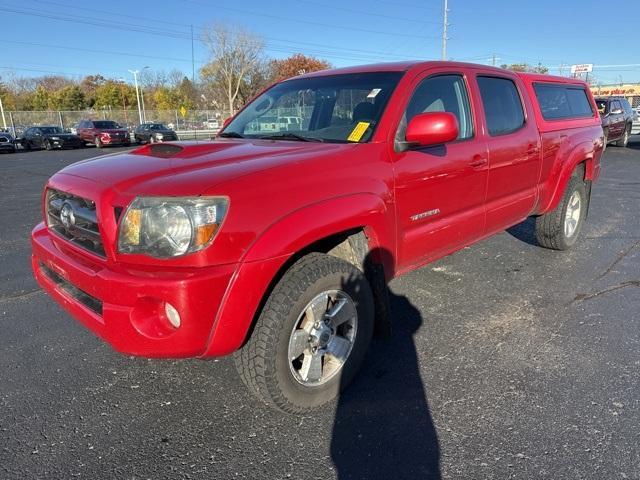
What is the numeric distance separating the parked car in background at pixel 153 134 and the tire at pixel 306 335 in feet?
91.8

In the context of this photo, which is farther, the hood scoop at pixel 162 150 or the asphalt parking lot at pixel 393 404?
the hood scoop at pixel 162 150

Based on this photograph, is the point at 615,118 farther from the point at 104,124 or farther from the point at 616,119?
the point at 104,124

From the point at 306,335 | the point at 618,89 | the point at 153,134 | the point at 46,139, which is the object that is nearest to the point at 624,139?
the point at 306,335

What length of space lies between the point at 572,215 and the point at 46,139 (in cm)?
2808

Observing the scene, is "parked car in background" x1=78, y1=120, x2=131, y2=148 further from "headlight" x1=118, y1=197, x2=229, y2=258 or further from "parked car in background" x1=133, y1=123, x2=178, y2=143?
"headlight" x1=118, y1=197, x2=229, y2=258

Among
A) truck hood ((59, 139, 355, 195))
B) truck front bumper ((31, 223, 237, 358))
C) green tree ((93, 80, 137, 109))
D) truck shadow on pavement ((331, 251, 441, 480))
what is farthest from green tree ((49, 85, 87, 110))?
truck shadow on pavement ((331, 251, 441, 480))

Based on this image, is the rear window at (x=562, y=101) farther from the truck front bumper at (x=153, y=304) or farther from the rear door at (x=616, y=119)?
the rear door at (x=616, y=119)

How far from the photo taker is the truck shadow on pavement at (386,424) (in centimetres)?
219

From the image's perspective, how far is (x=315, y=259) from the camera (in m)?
2.50

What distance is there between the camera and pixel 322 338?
258 cm

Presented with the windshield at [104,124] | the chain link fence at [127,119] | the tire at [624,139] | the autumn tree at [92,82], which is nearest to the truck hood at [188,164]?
the tire at [624,139]

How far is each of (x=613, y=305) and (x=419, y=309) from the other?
1.57 metres

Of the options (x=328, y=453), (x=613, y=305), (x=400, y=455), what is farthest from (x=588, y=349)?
(x=328, y=453)

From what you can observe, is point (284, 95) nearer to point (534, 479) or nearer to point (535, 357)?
point (535, 357)
